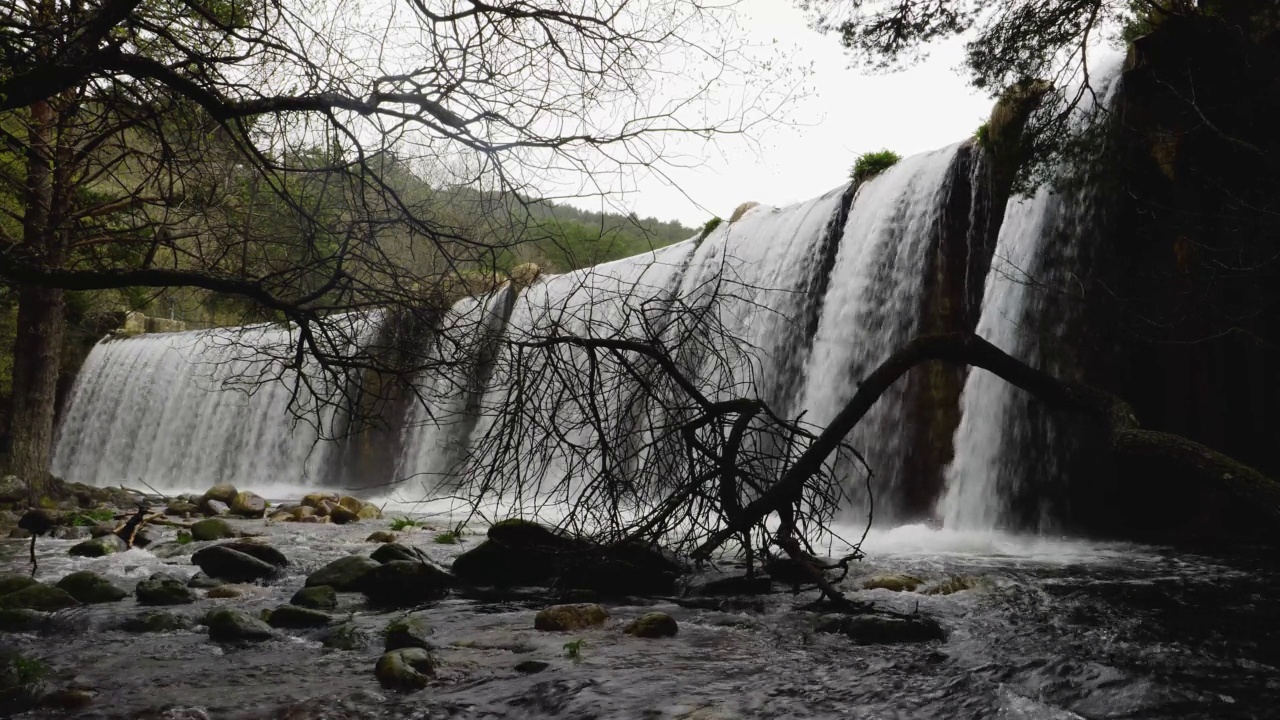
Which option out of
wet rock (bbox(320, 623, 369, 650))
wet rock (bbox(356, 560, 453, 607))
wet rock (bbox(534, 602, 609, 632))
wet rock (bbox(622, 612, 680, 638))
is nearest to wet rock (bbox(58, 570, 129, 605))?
wet rock (bbox(356, 560, 453, 607))

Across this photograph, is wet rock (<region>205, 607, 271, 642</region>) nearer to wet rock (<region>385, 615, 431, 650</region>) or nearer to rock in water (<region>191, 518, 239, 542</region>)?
wet rock (<region>385, 615, 431, 650</region>)

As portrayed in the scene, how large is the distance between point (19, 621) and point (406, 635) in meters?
2.55

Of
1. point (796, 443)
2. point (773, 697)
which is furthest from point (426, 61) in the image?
point (773, 697)

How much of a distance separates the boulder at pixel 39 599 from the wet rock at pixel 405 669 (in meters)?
2.94

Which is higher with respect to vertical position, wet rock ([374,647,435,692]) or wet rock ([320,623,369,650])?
wet rock ([374,647,435,692])

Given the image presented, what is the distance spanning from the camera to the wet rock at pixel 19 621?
5516mm

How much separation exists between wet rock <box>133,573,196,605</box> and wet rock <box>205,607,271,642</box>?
1176 mm

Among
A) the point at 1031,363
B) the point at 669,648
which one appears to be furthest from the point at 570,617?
the point at 1031,363

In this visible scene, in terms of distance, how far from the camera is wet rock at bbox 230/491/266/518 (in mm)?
13508

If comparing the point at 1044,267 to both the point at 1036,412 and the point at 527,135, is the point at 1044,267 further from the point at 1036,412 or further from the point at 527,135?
the point at 527,135

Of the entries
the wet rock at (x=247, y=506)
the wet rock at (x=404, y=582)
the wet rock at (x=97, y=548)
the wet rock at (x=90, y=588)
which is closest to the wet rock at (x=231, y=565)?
the wet rock at (x=90, y=588)

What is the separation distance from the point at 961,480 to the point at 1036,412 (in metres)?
1.16

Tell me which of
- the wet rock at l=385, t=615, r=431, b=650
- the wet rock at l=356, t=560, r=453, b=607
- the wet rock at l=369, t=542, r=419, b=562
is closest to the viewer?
the wet rock at l=385, t=615, r=431, b=650

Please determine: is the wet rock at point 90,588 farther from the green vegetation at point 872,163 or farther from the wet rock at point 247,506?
the green vegetation at point 872,163
